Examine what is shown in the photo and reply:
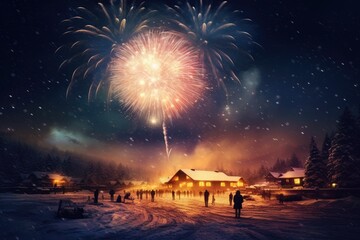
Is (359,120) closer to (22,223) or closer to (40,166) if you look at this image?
(22,223)

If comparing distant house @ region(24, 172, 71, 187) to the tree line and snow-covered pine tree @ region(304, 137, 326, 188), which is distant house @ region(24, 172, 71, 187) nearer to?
snow-covered pine tree @ region(304, 137, 326, 188)

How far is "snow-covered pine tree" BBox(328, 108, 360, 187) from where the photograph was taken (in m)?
41.0

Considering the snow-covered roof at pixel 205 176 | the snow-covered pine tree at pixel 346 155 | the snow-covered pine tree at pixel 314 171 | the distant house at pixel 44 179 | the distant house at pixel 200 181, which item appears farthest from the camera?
the distant house at pixel 44 179

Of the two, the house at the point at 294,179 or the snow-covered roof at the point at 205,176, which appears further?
the house at the point at 294,179

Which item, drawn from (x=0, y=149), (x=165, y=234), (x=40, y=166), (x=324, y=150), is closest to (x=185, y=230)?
(x=165, y=234)

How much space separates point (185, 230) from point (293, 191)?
36607mm

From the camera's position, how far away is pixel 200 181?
8338 cm

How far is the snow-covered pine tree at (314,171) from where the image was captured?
52.5m

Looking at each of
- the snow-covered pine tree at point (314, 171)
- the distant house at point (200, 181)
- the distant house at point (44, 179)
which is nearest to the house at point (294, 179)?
the distant house at point (200, 181)

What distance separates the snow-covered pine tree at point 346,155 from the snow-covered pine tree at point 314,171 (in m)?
7.24

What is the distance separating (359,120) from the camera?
1795 inches

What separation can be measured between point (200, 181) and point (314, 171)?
121 ft

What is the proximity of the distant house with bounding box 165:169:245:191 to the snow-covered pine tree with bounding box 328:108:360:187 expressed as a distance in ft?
143

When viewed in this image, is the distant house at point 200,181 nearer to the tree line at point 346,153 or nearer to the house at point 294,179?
the house at point 294,179
